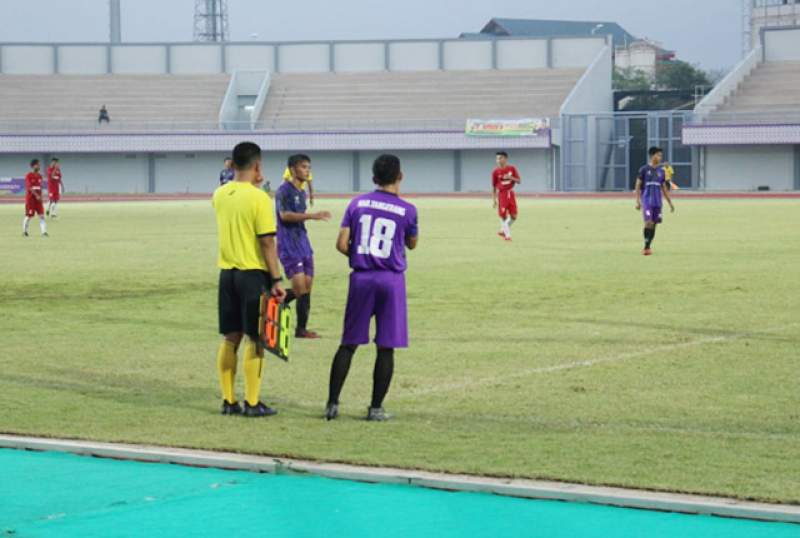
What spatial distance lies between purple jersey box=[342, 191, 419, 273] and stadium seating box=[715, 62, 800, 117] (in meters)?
73.2

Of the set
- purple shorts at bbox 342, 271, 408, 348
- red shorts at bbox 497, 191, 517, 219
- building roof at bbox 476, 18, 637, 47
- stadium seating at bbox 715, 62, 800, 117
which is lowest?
purple shorts at bbox 342, 271, 408, 348

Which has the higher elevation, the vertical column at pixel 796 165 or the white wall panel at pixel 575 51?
the white wall panel at pixel 575 51

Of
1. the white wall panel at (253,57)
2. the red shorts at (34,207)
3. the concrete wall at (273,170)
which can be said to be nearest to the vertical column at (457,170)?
the concrete wall at (273,170)

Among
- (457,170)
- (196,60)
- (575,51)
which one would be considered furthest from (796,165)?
(196,60)

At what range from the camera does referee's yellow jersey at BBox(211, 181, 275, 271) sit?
10148 millimetres

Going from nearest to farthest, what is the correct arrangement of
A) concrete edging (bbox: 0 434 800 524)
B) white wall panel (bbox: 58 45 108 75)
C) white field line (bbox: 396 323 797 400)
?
concrete edging (bbox: 0 434 800 524)
white field line (bbox: 396 323 797 400)
white wall panel (bbox: 58 45 108 75)

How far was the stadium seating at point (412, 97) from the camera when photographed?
3526 inches

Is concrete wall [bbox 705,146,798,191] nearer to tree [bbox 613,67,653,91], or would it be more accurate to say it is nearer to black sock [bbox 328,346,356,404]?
tree [bbox 613,67,653,91]

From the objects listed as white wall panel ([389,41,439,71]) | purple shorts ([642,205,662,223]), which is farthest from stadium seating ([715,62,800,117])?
purple shorts ([642,205,662,223])

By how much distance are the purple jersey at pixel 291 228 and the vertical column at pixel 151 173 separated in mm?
76676

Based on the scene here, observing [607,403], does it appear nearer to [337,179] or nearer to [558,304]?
[558,304]

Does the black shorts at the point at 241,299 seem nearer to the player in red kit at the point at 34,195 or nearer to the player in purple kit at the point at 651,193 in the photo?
the player in purple kit at the point at 651,193

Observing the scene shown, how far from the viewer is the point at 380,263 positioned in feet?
32.3

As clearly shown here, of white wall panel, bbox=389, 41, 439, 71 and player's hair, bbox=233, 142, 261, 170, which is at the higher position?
white wall panel, bbox=389, 41, 439, 71
